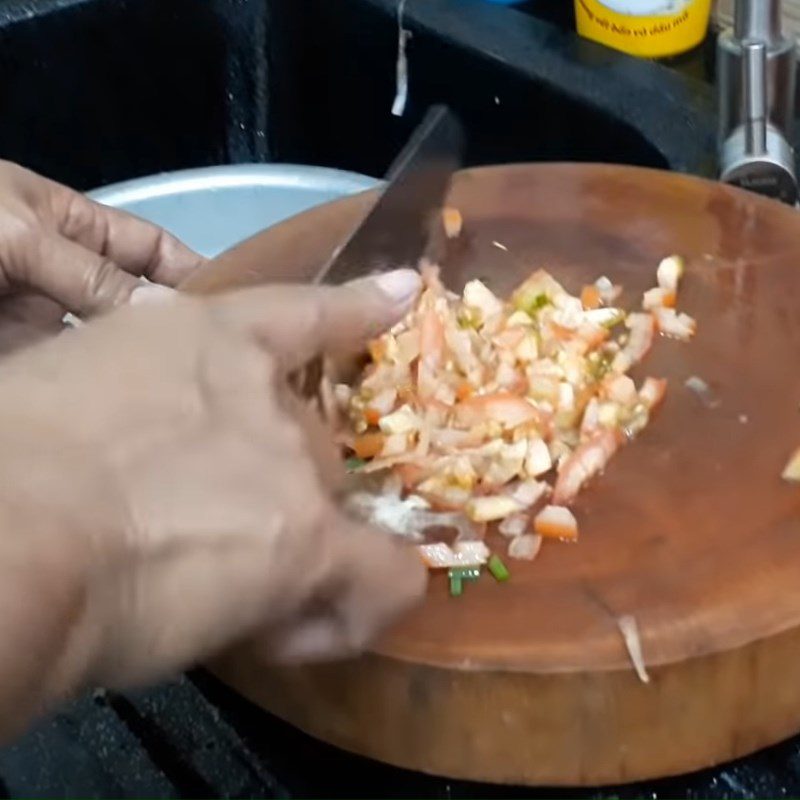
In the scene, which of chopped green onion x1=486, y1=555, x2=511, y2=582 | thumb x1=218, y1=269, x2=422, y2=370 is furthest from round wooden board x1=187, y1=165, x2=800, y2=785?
thumb x1=218, y1=269, x2=422, y2=370

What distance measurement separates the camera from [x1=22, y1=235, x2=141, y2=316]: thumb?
Result: 2.54ft

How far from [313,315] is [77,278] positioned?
0.23 m

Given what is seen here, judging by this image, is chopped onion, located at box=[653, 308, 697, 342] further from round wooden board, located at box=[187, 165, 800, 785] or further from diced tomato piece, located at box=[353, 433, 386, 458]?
diced tomato piece, located at box=[353, 433, 386, 458]

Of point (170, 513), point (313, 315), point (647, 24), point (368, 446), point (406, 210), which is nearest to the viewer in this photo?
point (170, 513)

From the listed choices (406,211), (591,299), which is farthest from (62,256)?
A: (591,299)

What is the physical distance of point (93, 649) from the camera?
495 millimetres

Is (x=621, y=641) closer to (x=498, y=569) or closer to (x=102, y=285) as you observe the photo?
(x=498, y=569)

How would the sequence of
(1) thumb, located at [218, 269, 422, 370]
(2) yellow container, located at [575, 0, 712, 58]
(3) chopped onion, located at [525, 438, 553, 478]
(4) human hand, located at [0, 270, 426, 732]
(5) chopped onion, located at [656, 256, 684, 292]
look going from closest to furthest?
(4) human hand, located at [0, 270, 426, 732]
(1) thumb, located at [218, 269, 422, 370]
(3) chopped onion, located at [525, 438, 553, 478]
(5) chopped onion, located at [656, 256, 684, 292]
(2) yellow container, located at [575, 0, 712, 58]

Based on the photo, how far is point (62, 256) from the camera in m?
0.78

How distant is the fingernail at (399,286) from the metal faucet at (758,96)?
0.29 m

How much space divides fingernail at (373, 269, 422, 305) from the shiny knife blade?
0.06 metres

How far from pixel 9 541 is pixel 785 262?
509 mm

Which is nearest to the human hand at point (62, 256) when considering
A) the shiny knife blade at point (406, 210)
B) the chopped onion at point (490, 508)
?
the shiny knife blade at point (406, 210)

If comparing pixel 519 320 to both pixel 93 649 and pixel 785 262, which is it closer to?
pixel 785 262
